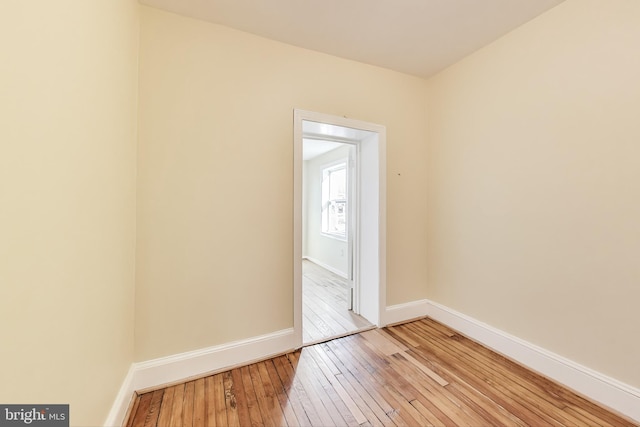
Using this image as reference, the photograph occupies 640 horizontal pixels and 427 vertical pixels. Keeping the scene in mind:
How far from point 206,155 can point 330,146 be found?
3.14m

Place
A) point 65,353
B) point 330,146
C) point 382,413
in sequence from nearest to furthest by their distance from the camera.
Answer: point 65,353 < point 382,413 < point 330,146

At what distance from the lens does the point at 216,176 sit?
190 cm

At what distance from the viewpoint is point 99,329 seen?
3.81ft

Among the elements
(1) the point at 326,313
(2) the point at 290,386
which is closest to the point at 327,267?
(1) the point at 326,313

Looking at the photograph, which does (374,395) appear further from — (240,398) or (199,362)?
(199,362)

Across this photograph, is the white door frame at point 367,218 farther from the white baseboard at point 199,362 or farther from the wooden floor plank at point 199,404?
the wooden floor plank at point 199,404

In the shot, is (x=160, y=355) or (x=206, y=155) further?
(x=206, y=155)

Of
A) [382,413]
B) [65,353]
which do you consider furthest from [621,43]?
[65,353]

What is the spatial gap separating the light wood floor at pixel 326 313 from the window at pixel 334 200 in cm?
108

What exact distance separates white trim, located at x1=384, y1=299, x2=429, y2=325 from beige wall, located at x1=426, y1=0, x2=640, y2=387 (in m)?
0.34

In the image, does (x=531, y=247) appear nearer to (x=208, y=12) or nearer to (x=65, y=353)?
(x=65, y=353)

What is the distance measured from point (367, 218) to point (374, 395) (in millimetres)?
1615

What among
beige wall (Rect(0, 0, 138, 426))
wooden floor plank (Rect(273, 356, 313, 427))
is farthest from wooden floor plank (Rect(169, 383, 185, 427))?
wooden floor plank (Rect(273, 356, 313, 427))

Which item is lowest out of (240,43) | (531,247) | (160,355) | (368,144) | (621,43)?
(160,355)
